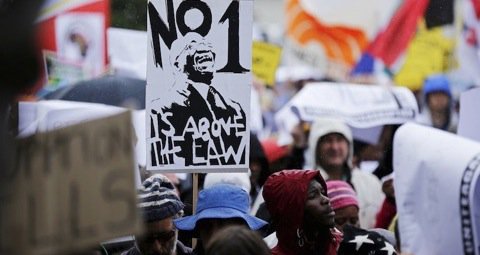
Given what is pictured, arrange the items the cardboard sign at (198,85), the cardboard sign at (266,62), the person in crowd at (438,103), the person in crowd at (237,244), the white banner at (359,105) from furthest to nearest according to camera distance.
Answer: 1. the cardboard sign at (266,62)
2. the person in crowd at (438,103)
3. the white banner at (359,105)
4. the cardboard sign at (198,85)
5. the person in crowd at (237,244)

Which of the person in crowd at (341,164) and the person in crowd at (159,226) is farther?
the person in crowd at (341,164)

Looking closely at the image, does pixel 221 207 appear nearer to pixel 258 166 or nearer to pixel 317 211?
pixel 317 211

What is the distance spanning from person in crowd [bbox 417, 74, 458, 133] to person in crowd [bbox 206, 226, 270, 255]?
732 cm

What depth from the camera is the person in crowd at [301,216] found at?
18.8 feet

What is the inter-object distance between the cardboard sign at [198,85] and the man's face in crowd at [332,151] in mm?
2545

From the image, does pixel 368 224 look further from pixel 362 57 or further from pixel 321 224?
pixel 362 57

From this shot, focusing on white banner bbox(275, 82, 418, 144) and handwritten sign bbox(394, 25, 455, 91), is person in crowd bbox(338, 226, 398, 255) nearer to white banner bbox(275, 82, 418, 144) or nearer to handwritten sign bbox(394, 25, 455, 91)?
white banner bbox(275, 82, 418, 144)

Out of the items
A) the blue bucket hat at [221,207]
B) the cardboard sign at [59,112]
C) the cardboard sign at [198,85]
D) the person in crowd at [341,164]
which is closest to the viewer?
the blue bucket hat at [221,207]

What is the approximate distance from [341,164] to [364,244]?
2.83 meters

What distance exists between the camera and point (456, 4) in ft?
47.7

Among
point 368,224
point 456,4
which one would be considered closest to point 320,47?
point 456,4

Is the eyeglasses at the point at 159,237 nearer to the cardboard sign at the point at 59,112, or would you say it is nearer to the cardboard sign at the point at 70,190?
the cardboard sign at the point at 59,112

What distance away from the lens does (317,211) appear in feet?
18.8

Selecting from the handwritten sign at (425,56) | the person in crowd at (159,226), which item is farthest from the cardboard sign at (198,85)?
the handwritten sign at (425,56)
